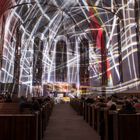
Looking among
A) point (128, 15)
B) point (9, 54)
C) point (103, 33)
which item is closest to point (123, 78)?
point (128, 15)

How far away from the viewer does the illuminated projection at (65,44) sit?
2320cm

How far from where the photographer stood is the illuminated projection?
76.1 feet

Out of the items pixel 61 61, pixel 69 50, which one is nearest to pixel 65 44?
pixel 69 50

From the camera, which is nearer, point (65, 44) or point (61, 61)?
point (61, 61)

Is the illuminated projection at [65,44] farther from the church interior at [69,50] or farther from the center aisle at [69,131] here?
the center aisle at [69,131]

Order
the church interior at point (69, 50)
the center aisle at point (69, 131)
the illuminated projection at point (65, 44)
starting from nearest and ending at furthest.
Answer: the center aisle at point (69, 131) < the church interior at point (69, 50) < the illuminated projection at point (65, 44)

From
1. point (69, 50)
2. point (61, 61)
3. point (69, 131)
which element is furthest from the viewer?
point (69, 50)

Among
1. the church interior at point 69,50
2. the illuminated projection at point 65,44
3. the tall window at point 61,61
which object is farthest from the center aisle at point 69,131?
the tall window at point 61,61

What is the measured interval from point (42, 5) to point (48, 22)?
460 cm

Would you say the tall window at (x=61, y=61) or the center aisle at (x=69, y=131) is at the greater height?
the tall window at (x=61, y=61)

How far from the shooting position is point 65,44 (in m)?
37.5

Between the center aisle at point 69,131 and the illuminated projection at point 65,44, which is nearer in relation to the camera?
the center aisle at point 69,131

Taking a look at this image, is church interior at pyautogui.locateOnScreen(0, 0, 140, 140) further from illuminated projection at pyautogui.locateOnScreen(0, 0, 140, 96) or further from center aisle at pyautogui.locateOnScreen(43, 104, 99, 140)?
center aisle at pyautogui.locateOnScreen(43, 104, 99, 140)

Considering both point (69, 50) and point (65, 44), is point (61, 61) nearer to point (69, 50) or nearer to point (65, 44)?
point (69, 50)
